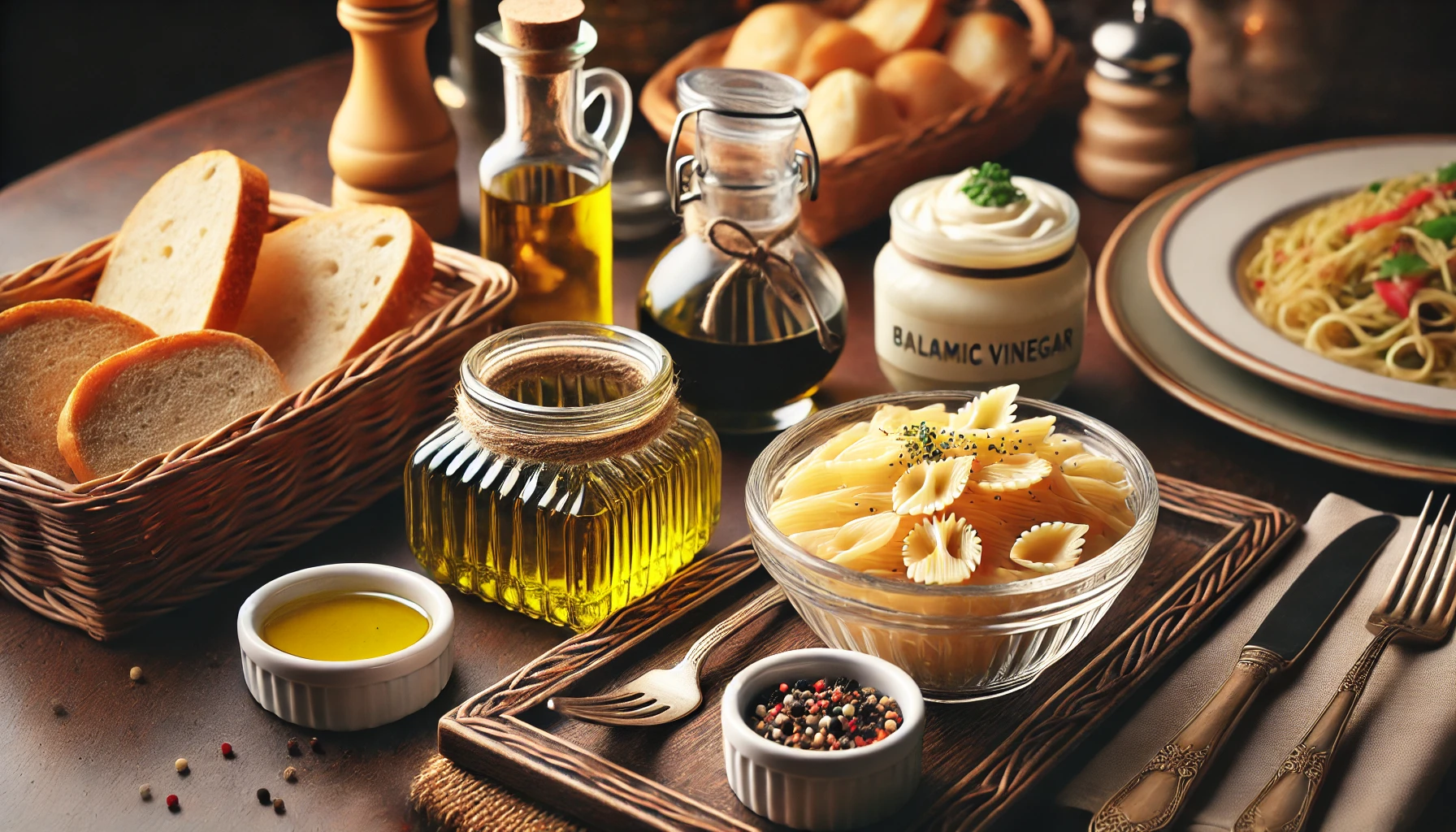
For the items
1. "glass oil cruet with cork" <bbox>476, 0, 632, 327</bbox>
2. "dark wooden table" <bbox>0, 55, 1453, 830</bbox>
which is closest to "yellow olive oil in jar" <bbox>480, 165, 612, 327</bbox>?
"glass oil cruet with cork" <bbox>476, 0, 632, 327</bbox>

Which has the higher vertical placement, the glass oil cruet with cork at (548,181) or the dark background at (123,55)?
the glass oil cruet with cork at (548,181)

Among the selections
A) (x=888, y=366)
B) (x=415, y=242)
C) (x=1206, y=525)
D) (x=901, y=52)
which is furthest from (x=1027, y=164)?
(x=415, y=242)

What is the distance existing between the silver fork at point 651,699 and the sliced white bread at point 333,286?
569 mm

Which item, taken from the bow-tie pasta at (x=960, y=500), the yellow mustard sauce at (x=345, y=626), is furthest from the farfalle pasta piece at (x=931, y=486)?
the yellow mustard sauce at (x=345, y=626)

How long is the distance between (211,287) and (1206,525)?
118cm

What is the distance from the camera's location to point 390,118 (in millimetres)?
2004

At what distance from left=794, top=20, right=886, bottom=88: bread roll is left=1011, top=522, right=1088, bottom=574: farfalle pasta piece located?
118cm

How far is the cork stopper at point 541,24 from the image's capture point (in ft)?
5.34

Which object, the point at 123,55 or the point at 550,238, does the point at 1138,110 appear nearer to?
the point at 550,238

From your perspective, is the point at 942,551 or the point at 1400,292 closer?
the point at 942,551

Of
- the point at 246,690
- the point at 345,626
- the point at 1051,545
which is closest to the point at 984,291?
the point at 1051,545

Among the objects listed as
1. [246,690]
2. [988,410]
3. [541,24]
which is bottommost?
[246,690]

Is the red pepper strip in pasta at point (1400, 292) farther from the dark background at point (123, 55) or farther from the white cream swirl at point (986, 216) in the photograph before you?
the dark background at point (123, 55)

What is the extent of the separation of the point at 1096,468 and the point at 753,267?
0.49m
